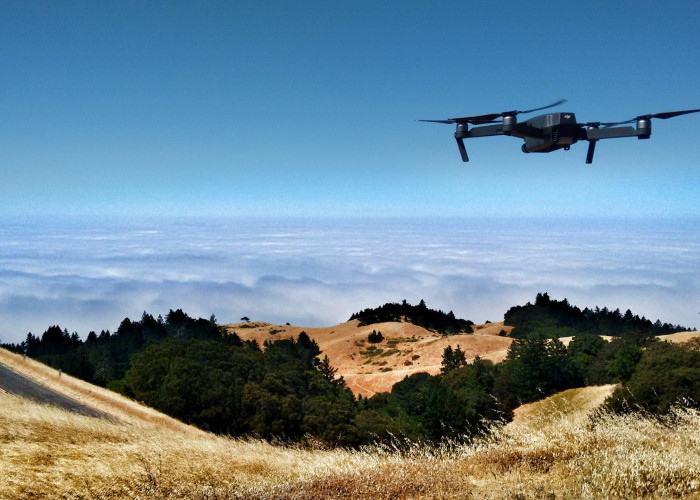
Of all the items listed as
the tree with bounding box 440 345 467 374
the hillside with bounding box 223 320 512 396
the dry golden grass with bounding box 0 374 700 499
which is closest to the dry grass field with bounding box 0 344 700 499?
the dry golden grass with bounding box 0 374 700 499

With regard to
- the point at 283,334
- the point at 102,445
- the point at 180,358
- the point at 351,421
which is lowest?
the point at 283,334

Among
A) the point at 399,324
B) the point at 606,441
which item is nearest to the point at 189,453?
the point at 606,441

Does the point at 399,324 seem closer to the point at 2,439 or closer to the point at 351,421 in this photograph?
the point at 351,421

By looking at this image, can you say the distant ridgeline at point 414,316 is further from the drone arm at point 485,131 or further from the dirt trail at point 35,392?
the drone arm at point 485,131

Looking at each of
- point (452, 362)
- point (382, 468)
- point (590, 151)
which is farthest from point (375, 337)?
point (382, 468)

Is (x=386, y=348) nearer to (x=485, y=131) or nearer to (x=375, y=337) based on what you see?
(x=375, y=337)

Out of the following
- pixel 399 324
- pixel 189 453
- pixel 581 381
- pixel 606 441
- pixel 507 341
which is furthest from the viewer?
pixel 399 324

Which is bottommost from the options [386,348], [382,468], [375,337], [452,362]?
[386,348]
